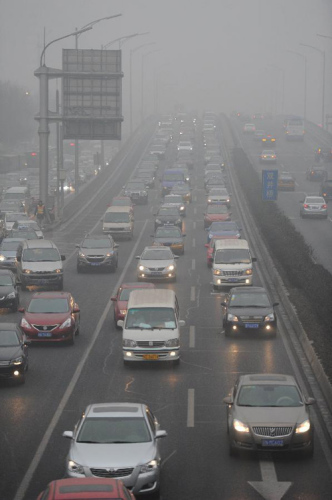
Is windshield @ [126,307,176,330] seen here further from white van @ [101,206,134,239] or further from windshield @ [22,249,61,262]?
white van @ [101,206,134,239]

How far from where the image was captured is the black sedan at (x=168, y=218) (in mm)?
60812

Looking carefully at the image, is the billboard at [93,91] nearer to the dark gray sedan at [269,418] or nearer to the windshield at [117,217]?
the windshield at [117,217]

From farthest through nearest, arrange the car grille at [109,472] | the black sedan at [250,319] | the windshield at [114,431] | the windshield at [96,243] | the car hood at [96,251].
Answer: the windshield at [96,243]
the car hood at [96,251]
the black sedan at [250,319]
the windshield at [114,431]
the car grille at [109,472]

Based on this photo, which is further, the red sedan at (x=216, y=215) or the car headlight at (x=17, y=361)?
the red sedan at (x=216, y=215)

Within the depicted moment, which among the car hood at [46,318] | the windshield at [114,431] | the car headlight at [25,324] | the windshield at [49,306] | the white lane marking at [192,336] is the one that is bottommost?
the white lane marking at [192,336]

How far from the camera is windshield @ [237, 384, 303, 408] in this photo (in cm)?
1962

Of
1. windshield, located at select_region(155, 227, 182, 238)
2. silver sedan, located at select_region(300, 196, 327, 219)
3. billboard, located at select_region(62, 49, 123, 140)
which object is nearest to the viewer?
windshield, located at select_region(155, 227, 182, 238)

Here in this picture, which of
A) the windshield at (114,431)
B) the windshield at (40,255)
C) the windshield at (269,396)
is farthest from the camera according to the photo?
the windshield at (40,255)

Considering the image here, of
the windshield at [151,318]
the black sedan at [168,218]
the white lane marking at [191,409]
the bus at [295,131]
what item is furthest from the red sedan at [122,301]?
the bus at [295,131]

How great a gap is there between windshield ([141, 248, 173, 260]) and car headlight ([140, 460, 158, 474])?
2713 centimetres

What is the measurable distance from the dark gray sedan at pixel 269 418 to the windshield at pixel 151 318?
7435mm

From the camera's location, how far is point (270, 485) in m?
17.4

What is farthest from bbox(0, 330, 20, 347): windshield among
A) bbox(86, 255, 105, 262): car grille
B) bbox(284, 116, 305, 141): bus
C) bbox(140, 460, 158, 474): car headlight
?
bbox(284, 116, 305, 141): bus

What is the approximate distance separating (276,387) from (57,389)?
667cm
